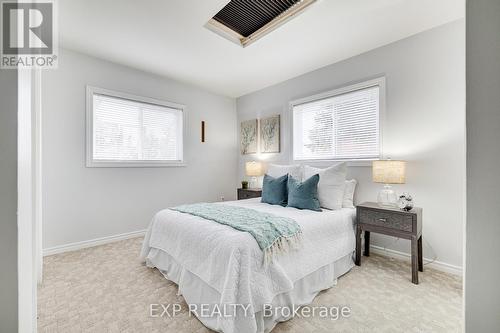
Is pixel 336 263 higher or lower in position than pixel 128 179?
lower

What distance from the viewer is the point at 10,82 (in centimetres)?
57

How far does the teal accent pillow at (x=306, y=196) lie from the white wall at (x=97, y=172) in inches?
89.5

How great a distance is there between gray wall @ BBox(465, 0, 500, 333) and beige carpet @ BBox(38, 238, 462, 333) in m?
1.12

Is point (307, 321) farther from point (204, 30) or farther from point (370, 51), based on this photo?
point (370, 51)

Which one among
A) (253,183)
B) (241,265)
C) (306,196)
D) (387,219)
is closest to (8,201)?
(241,265)

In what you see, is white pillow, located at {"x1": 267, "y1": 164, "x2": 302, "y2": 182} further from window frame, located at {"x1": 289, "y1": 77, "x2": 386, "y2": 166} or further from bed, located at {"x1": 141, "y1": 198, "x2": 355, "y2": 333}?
bed, located at {"x1": 141, "y1": 198, "x2": 355, "y2": 333}

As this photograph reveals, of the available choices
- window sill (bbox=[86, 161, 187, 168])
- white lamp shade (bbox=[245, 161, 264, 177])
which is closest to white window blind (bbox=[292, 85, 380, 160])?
white lamp shade (bbox=[245, 161, 264, 177])

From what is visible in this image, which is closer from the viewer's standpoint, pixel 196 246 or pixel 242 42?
pixel 196 246

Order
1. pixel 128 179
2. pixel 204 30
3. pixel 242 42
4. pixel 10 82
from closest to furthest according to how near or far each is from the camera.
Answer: pixel 10 82, pixel 204 30, pixel 242 42, pixel 128 179

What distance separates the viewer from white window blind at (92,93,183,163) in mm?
3162

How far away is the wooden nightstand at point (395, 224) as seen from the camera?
2082 mm

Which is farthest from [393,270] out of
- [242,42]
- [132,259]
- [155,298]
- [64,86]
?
[64,86]

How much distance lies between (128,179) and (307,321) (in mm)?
3083

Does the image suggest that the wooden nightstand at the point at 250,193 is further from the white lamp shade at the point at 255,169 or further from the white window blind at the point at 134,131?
the white window blind at the point at 134,131
